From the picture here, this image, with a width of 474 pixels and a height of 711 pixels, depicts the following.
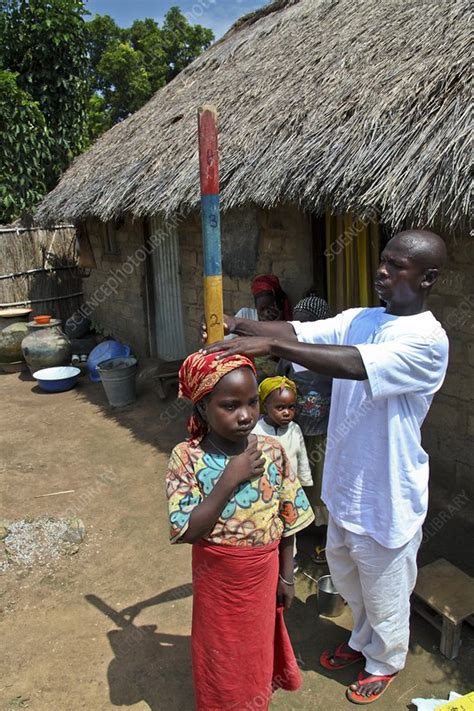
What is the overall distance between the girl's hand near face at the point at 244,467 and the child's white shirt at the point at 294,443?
4.13 ft

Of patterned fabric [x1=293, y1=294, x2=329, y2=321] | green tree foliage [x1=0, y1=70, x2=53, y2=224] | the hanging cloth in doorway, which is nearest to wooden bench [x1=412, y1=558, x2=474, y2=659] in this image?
patterned fabric [x1=293, y1=294, x2=329, y2=321]

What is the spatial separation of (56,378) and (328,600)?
207 inches

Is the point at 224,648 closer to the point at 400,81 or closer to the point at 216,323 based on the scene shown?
the point at 216,323

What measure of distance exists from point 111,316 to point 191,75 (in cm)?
391

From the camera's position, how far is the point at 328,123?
4109 millimetres

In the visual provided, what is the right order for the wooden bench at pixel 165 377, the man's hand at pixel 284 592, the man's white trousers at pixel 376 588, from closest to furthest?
the man's hand at pixel 284 592
the man's white trousers at pixel 376 588
the wooden bench at pixel 165 377

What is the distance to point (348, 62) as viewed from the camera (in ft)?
15.4

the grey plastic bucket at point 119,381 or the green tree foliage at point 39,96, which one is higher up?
the green tree foliage at point 39,96

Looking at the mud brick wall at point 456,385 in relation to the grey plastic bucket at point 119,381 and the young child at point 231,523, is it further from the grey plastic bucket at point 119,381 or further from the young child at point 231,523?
the grey plastic bucket at point 119,381

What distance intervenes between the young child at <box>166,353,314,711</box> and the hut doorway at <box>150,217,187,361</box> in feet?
18.0

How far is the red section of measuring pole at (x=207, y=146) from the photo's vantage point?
1726mm

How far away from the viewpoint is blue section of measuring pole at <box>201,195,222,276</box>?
179 cm

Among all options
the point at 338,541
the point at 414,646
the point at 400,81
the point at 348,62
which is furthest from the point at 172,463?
the point at 348,62

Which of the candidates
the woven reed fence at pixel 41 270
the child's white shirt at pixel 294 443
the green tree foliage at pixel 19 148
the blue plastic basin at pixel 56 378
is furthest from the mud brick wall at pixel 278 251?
the green tree foliage at pixel 19 148
